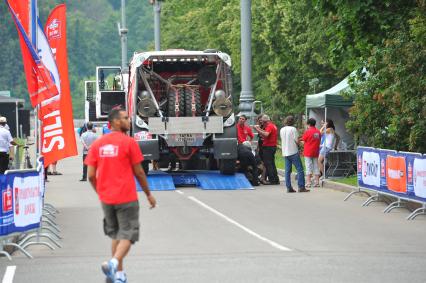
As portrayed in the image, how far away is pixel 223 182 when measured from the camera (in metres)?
27.3

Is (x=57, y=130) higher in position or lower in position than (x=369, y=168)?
higher

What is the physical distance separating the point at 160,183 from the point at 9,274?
14196 mm

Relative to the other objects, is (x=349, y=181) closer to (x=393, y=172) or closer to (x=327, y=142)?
(x=327, y=142)

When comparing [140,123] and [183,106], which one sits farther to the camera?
[183,106]

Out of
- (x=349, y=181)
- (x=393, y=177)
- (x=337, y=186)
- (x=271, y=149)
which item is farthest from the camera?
(x=271, y=149)

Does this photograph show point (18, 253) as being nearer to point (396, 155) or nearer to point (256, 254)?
point (256, 254)

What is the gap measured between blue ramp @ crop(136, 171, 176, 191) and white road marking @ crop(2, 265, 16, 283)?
12.9 meters

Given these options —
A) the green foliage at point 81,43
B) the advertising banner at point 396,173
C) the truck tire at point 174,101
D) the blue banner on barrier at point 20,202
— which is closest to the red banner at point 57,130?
the blue banner on barrier at point 20,202

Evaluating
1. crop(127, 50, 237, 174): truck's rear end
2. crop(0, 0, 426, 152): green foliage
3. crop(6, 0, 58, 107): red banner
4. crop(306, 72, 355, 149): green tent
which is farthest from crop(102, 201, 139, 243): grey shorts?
crop(306, 72, 355, 149): green tent

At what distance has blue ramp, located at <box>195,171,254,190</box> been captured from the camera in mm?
26922

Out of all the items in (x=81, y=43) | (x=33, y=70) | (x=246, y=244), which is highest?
(x=81, y=43)

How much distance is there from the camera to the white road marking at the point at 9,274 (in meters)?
12.5

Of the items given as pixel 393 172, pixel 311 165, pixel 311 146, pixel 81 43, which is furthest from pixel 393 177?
pixel 81 43

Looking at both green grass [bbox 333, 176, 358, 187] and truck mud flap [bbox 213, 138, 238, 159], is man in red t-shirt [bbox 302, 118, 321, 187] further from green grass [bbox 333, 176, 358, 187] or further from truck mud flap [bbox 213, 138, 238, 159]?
truck mud flap [bbox 213, 138, 238, 159]
